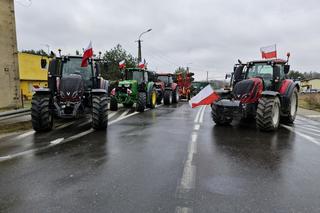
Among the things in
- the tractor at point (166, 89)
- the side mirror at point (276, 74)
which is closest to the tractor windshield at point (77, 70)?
the side mirror at point (276, 74)

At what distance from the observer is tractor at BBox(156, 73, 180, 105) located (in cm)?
1966

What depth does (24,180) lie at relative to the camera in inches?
159

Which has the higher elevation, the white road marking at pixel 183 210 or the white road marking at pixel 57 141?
the white road marking at pixel 57 141

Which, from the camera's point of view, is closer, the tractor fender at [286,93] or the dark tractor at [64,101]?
the dark tractor at [64,101]

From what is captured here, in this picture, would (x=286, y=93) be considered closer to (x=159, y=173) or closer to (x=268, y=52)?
(x=268, y=52)

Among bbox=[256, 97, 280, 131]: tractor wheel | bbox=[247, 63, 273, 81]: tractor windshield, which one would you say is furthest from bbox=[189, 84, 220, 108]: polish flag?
bbox=[247, 63, 273, 81]: tractor windshield

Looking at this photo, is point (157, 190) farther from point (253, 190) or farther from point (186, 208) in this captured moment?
point (253, 190)

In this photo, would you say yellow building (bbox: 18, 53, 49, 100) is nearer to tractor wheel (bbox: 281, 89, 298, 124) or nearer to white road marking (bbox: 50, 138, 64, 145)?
white road marking (bbox: 50, 138, 64, 145)

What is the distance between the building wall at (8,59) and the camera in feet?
52.6

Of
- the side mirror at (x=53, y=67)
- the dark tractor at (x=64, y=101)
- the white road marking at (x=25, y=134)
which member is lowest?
the white road marking at (x=25, y=134)

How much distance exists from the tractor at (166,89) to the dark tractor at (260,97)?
951 cm

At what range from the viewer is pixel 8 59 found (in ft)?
53.5

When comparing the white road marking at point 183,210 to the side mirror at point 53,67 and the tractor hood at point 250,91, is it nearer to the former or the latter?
the tractor hood at point 250,91

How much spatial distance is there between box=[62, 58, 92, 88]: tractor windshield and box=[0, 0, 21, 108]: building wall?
8.88 m
